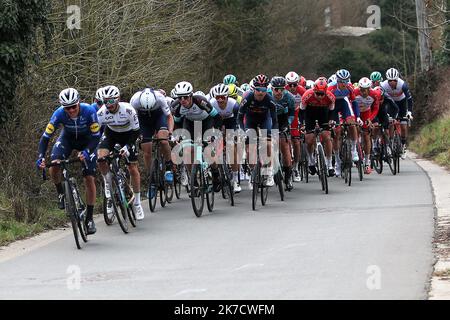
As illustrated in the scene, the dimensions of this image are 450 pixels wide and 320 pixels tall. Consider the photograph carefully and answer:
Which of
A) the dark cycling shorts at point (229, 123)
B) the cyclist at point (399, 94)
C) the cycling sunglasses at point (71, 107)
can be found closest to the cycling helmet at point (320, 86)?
the dark cycling shorts at point (229, 123)

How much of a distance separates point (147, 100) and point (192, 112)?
92 cm

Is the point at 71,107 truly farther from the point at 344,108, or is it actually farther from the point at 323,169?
the point at 344,108

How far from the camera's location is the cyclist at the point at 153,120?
51.5ft

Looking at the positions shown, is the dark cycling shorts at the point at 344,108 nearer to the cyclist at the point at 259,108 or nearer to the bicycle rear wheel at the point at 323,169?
the bicycle rear wheel at the point at 323,169

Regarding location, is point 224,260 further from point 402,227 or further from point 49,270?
point 402,227

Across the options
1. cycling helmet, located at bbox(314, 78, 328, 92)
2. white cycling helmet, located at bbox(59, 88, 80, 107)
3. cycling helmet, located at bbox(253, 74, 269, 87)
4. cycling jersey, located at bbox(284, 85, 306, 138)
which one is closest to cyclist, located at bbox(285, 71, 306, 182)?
cycling jersey, located at bbox(284, 85, 306, 138)

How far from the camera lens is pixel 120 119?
13945 millimetres

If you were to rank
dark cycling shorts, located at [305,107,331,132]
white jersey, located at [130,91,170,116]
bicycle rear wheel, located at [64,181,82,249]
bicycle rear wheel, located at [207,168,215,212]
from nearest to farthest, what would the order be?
1. bicycle rear wheel, located at [64,181,82,249]
2. bicycle rear wheel, located at [207,168,215,212]
3. white jersey, located at [130,91,170,116]
4. dark cycling shorts, located at [305,107,331,132]

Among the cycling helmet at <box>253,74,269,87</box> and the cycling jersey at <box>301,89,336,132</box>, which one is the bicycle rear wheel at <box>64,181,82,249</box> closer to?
the cycling helmet at <box>253,74,269,87</box>

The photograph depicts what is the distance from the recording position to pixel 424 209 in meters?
15.0

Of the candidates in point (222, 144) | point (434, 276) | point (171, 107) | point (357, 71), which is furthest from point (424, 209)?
point (357, 71)

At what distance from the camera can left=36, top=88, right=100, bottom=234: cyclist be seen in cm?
1298

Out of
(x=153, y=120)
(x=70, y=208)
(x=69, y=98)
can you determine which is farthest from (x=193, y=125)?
(x=70, y=208)
